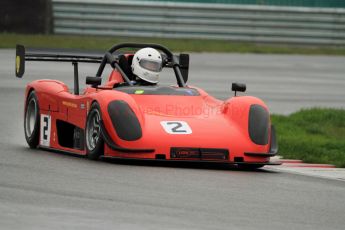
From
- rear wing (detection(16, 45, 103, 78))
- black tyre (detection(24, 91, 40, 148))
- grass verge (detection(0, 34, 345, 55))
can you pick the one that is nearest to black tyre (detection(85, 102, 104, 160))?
black tyre (detection(24, 91, 40, 148))

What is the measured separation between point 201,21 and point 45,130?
719 inches

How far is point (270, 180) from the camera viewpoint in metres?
11.0

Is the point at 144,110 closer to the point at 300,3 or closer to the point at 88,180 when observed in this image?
the point at 88,180

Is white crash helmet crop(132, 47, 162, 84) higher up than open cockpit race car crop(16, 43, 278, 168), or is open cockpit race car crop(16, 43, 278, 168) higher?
white crash helmet crop(132, 47, 162, 84)

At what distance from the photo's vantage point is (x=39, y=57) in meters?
14.9

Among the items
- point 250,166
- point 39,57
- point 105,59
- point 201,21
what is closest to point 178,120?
point 250,166

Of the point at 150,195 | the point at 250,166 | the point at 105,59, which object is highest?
the point at 105,59

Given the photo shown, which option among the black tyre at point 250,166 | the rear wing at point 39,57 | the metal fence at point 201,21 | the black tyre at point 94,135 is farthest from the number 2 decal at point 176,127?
the metal fence at point 201,21

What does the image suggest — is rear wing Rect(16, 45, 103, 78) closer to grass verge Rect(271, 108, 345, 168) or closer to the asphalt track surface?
the asphalt track surface

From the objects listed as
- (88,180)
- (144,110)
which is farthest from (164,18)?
(88,180)

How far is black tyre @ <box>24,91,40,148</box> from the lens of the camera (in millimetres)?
13305

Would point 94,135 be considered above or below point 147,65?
below

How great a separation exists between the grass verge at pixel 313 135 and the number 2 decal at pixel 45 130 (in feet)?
8.75

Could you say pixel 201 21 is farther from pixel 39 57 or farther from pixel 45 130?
pixel 45 130
